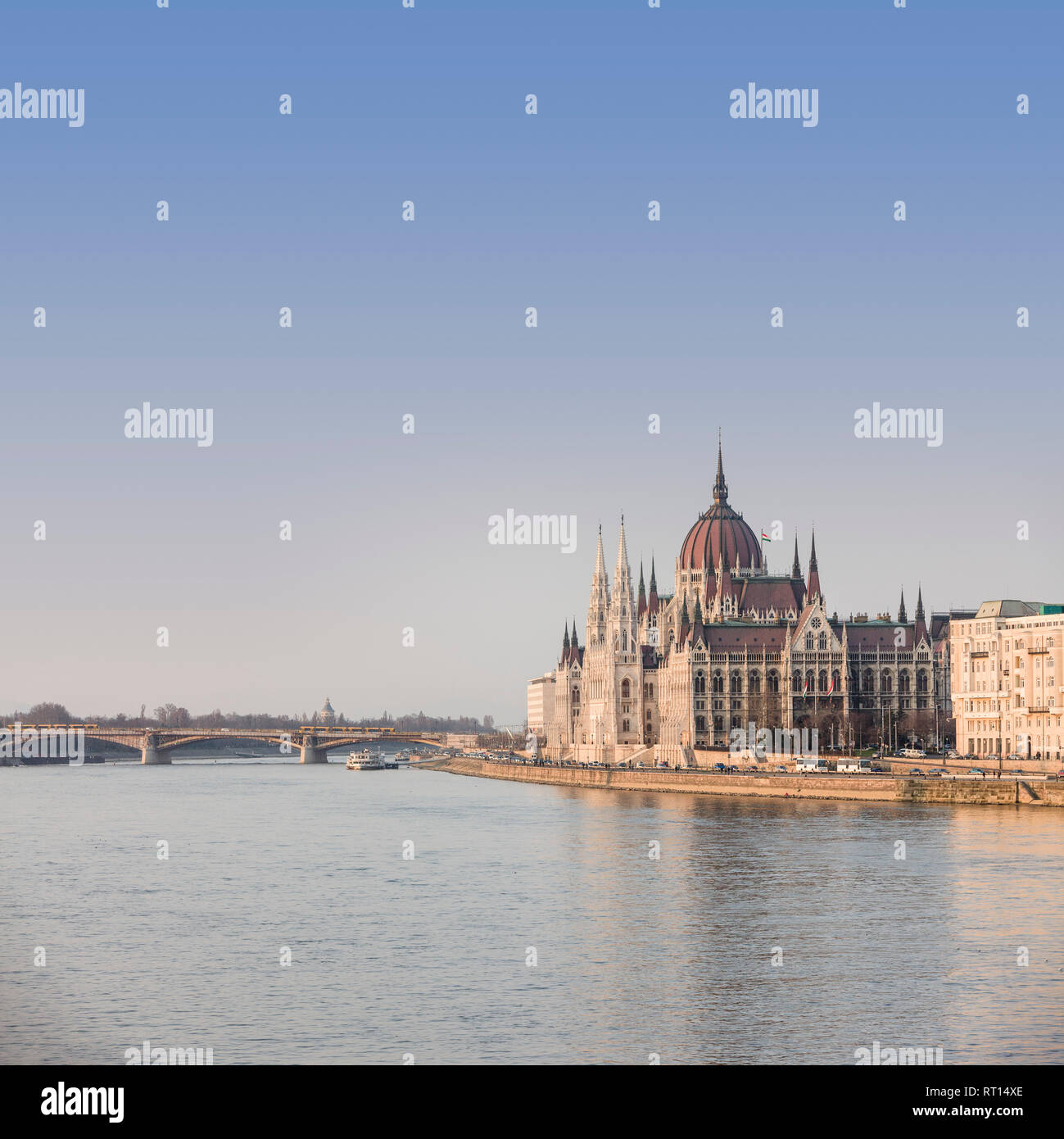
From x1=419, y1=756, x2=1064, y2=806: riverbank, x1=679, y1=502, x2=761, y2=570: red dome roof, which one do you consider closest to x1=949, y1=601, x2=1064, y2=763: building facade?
x1=419, y1=756, x2=1064, y2=806: riverbank

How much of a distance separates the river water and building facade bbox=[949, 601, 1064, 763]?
84.7ft

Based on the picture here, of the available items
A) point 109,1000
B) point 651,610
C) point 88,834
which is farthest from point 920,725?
point 109,1000

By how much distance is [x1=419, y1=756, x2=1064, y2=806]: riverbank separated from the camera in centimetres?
8612

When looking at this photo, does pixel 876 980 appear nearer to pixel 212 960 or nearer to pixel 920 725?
pixel 212 960

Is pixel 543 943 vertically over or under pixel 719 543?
under

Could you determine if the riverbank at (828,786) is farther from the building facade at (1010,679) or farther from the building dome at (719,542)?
the building dome at (719,542)

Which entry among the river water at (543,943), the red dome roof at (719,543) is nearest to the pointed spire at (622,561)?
the red dome roof at (719,543)

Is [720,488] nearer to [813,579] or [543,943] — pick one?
[813,579]

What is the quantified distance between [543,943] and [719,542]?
A: 481 ft

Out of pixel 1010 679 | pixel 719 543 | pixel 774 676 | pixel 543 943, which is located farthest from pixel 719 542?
pixel 543 943

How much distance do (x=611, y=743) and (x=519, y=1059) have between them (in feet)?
480

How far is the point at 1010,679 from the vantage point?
355ft

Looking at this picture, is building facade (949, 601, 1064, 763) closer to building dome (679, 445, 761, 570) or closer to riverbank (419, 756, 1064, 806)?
riverbank (419, 756, 1064, 806)
